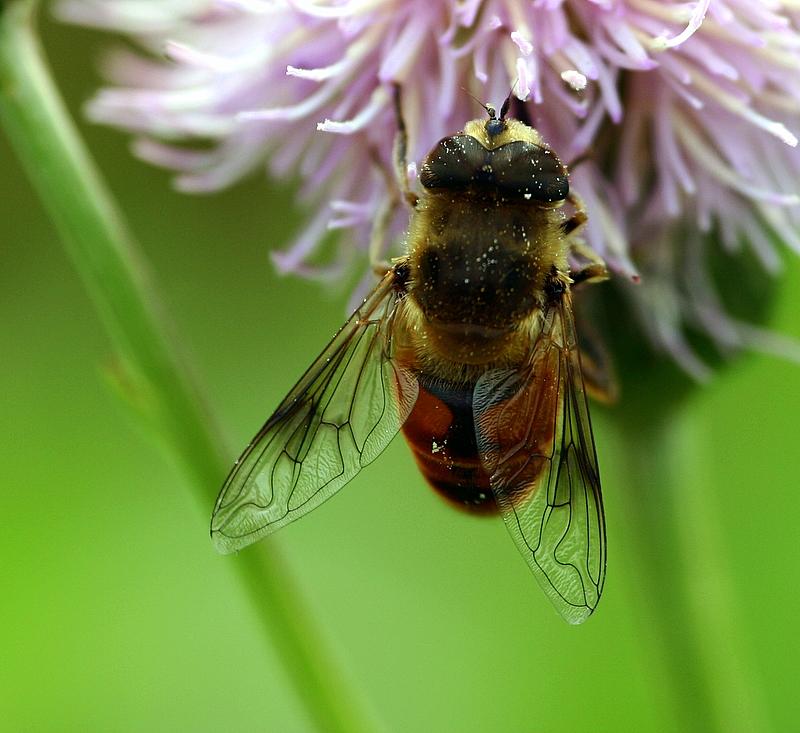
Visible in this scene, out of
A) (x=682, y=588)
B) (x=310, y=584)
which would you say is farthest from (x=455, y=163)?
(x=310, y=584)

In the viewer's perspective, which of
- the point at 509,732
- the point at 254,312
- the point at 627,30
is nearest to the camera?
the point at 627,30

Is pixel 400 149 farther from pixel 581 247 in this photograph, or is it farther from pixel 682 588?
pixel 682 588

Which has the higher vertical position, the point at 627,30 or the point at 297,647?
the point at 627,30

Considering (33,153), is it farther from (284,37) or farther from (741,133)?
(741,133)

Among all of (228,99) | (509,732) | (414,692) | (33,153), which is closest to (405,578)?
(414,692)

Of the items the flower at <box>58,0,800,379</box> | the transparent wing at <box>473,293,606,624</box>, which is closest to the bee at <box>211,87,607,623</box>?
the transparent wing at <box>473,293,606,624</box>

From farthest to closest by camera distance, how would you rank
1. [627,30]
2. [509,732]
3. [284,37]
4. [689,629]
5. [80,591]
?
1. [80,591]
2. [509,732]
3. [689,629]
4. [284,37]
5. [627,30]

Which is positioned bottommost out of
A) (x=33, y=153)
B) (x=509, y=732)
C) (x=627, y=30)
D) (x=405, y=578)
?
(x=509, y=732)
